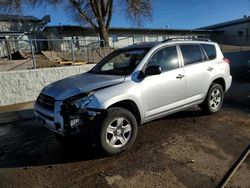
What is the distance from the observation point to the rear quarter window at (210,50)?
5504mm

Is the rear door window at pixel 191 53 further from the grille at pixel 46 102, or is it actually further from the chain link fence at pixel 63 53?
the chain link fence at pixel 63 53

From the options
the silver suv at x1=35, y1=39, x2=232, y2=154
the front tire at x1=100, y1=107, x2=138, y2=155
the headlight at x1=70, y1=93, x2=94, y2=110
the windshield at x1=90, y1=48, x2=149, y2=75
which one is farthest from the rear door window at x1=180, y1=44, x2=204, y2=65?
the headlight at x1=70, y1=93, x2=94, y2=110

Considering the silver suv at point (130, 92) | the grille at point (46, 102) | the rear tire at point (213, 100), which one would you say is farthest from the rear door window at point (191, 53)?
the grille at point (46, 102)

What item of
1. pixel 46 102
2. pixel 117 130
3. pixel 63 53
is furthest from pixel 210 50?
pixel 63 53

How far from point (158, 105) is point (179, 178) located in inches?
60.9

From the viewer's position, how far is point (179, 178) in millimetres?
3137

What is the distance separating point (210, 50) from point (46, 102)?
3860 millimetres

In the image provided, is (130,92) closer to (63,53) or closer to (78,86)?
(78,86)

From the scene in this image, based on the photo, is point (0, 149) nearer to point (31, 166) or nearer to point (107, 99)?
point (31, 166)

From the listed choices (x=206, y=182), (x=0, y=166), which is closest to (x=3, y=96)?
(x=0, y=166)

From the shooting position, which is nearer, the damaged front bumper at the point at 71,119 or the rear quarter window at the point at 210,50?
the damaged front bumper at the point at 71,119

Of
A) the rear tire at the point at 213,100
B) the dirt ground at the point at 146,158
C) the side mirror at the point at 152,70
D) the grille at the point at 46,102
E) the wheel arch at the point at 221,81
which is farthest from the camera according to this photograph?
the wheel arch at the point at 221,81

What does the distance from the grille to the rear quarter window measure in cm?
358

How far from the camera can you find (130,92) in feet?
12.9
